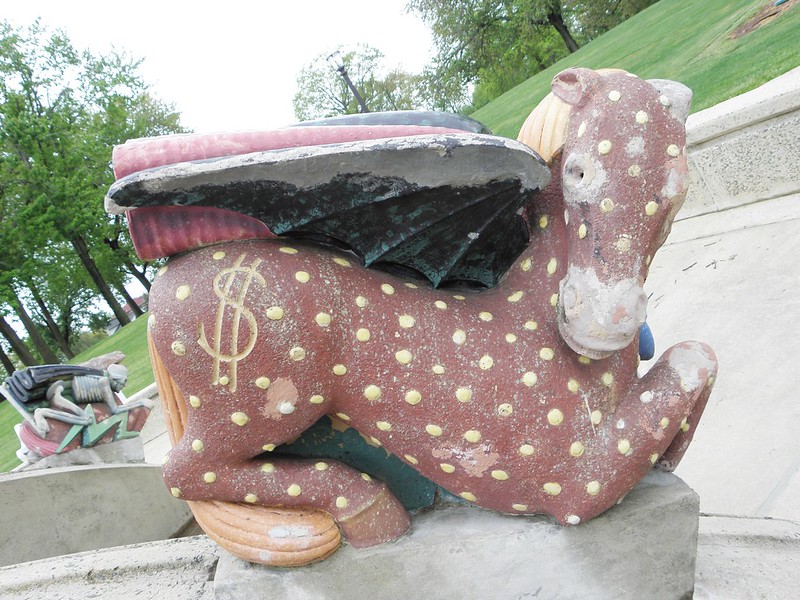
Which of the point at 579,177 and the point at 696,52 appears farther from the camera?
the point at 696,52

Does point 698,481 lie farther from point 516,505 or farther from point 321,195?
point 321,195

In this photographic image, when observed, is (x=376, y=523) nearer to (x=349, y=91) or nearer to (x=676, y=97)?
(x=676, y=97)

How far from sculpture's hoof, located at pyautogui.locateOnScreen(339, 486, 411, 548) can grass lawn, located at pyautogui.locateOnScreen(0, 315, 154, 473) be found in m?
6.46

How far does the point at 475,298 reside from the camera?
50.4 inches

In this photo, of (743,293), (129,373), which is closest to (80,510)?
(743,293)

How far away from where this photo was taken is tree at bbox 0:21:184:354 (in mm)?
14969

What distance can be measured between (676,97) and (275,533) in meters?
1.08

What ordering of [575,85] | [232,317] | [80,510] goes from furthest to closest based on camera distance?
1. [80,510]
2. [575,85]
3. [232,317]

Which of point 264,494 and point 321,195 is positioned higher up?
point 321,195

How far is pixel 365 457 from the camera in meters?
1.36

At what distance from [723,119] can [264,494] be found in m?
3.16

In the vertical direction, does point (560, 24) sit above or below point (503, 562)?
below

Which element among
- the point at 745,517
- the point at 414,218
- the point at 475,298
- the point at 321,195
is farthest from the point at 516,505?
Answer: the point at 745,517

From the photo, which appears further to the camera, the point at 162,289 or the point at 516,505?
the point at 516,505
